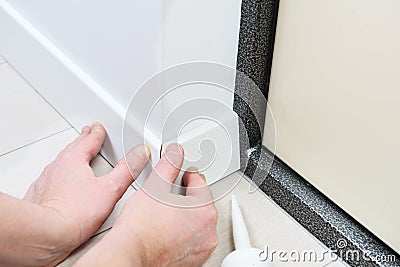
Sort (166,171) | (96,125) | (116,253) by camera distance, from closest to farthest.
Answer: (116,253) → (166,171) → (96,125)

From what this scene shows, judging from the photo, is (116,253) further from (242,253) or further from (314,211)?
(314,211)

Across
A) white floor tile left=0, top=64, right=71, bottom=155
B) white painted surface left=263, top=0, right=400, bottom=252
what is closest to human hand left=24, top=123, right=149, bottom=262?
white floor tile left=0, top=64, right=71, bottom=155

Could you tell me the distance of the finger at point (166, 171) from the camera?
2.67ft

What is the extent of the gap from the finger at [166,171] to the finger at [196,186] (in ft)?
0.09

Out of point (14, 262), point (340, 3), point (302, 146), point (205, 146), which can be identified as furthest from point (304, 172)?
point (14, 262)

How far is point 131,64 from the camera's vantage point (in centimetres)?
82

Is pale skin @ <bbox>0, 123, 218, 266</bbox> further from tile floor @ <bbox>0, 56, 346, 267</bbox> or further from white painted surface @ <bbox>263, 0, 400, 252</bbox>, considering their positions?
white painted surface @ <bbox>263, 0, 400, 252</bbox>

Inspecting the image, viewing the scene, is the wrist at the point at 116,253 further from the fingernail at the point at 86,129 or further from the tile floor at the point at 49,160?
the fingernail at the point at 86,129

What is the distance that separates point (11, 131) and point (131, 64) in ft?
A: 0.94

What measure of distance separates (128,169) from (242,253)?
0.64 feet

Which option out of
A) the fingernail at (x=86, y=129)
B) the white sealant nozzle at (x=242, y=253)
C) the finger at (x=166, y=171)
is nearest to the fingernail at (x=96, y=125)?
the fingernail at (x=86, y=129)

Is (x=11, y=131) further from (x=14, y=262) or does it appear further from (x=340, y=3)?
(x=340, y=3)

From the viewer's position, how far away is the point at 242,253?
2.51 ft

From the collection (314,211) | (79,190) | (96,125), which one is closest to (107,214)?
(79,190)
